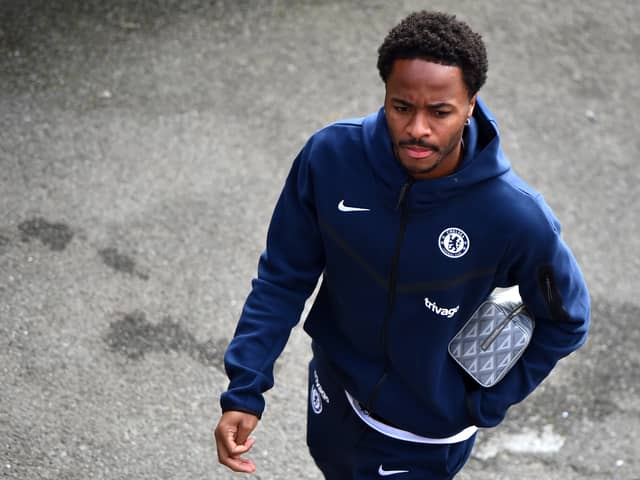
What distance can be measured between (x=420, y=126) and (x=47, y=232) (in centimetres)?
316

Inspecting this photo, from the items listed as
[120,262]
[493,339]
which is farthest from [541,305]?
[120,262]

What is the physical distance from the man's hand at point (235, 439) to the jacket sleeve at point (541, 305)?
2.28 ft

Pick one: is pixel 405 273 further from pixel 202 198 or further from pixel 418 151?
pixel 202 198

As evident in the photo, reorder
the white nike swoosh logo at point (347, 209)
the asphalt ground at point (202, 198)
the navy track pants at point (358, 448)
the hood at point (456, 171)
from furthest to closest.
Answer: the asphalt ground at point (202, 198), the navy track pants at point (358, 448), the white nike swoosh logo at point (347, 209), the hood at point (456, 171)

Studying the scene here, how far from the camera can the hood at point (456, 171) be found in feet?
8.38

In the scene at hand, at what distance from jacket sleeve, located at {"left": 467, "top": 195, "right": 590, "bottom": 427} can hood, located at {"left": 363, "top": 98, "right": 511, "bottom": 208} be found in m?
0.17

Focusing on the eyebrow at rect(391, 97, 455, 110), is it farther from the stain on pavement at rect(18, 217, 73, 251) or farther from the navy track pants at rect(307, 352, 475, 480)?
the stain on pavement at rect(18, 217, 73, 251)

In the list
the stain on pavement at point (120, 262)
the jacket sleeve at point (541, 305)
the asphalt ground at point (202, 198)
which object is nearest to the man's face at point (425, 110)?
the jacket sleeve at point (541, 305)

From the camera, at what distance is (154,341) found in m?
4.64

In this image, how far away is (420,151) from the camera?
97.7 inches

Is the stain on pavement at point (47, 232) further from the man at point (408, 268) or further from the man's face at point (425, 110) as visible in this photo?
the man's face at point (425, 110)

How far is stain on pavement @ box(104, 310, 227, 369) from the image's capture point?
457 cm

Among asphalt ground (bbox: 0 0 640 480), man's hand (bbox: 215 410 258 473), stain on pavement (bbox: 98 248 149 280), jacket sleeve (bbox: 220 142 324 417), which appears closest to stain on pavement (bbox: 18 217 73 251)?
asphalt ground (bbox: 0 0 640 480)

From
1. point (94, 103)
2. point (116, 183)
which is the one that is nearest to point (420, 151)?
point (116, 183)
